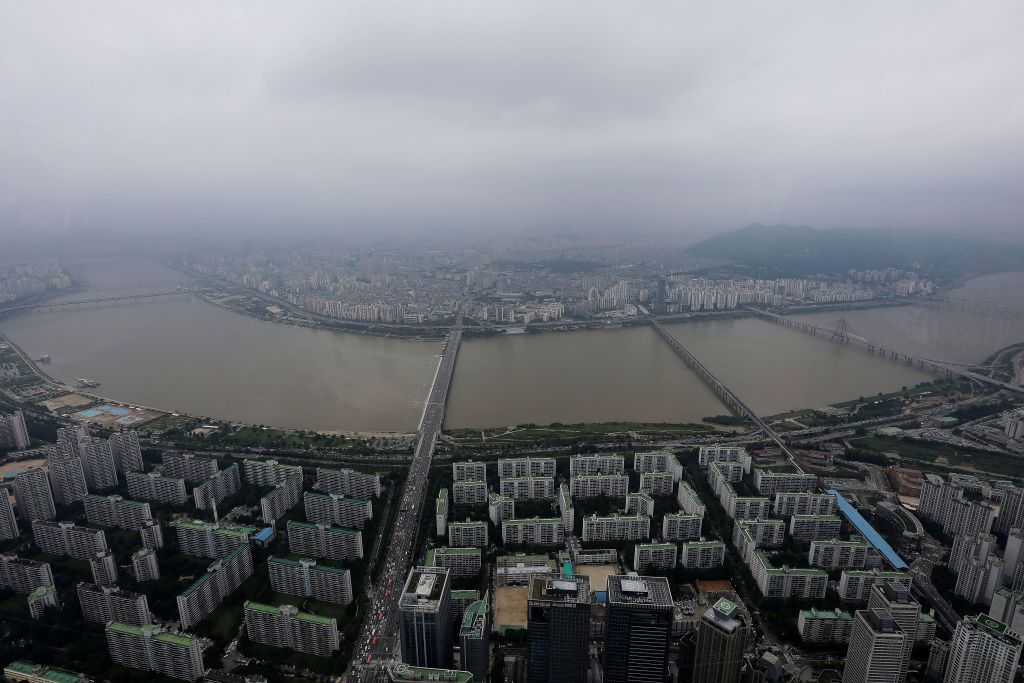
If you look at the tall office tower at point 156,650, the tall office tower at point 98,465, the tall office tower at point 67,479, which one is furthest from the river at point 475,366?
the tall office tower at point 156,650

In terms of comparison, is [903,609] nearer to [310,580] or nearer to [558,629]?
[558,629]

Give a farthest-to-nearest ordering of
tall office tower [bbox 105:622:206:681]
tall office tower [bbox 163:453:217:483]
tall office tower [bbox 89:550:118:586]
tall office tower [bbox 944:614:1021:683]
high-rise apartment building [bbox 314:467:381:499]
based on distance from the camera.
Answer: tall office tower [bbox 163:453:217:483] → high-rise apartment building [bbox 314:467:381:499] → tall office tower [bbox 89:550:118:586] → tall office tower [bbox 105:622:206:681] → tall office tower [bbox 944:614:1021:683]

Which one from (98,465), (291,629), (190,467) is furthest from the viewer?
(190,467)

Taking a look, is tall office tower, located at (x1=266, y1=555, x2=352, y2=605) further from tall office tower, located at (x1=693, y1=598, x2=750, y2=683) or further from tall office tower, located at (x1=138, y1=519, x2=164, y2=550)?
tall office tower, located at (x1=693, y1=598, x2=750, y2=683)

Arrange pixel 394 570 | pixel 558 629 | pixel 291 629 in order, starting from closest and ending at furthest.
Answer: pixel 558 629, pixel 291 629, pixel 394 570

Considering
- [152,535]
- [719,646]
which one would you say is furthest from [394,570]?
[719,646]

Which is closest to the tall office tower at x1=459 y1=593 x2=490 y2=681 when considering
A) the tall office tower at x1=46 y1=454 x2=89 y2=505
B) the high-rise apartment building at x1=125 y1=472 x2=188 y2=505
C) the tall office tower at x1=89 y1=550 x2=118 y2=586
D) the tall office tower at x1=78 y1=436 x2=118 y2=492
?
the tall office tower at x1=89 y1=550 x2=118 y2=586
